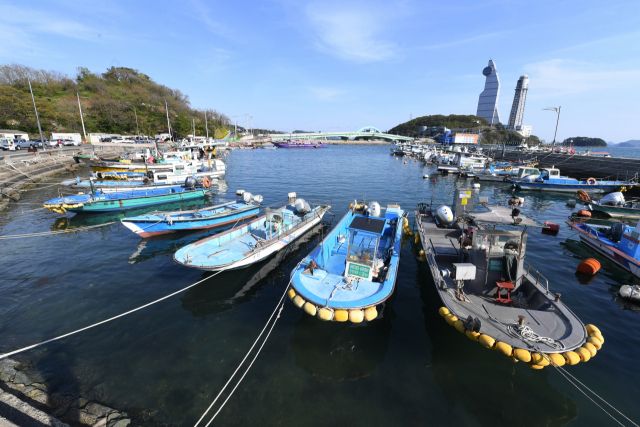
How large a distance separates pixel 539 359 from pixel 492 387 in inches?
78.6

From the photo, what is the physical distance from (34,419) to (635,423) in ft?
50.6

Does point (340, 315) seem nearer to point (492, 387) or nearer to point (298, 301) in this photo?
point (298, 301)

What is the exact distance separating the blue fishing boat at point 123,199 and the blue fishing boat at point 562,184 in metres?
45.9

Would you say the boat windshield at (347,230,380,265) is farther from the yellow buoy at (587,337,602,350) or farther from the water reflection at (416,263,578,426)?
the yellow buoy at (587,337,602,350)

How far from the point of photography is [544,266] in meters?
15.8

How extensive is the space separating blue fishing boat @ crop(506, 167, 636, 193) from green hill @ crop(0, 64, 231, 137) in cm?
8262

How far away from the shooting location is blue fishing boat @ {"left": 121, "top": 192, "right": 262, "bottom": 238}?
58.4 feet

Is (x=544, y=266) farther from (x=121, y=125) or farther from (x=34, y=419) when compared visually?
(x=121, y=125)

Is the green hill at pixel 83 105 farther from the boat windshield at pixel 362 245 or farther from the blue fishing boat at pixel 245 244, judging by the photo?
the boat windshield at pixel 362 245

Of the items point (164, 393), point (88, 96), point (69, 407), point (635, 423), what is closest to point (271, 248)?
point (164, 393)

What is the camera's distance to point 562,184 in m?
36.7

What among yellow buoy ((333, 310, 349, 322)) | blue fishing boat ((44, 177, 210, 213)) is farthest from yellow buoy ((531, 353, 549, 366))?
blue fishing boat ((44, 177, 210, 213))

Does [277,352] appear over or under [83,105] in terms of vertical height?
under

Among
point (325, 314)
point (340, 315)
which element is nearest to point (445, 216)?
point (340, 315)
